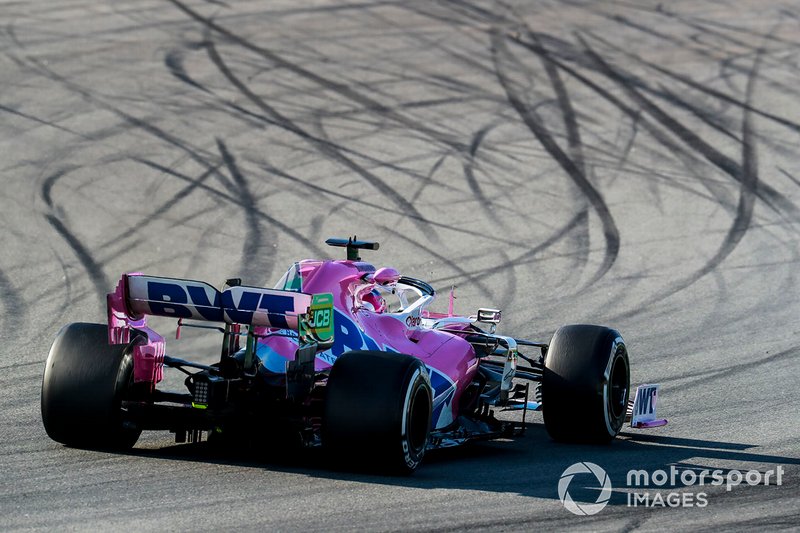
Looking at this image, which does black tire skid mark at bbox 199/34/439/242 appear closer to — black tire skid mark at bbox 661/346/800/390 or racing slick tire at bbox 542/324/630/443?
black tire skid mark at bbox 661/346/800/390

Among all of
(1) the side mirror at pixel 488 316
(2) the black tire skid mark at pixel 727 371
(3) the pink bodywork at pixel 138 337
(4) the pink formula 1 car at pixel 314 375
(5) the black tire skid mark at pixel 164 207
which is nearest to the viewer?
(4) the pink formula 1 car at pixel 314 375

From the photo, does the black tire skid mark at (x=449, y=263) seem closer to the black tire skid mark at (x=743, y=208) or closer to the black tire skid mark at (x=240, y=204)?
the black tire skid mark at (x=240, y=204)

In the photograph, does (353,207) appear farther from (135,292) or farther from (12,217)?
(135,292)

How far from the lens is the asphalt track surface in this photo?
25.7 ft

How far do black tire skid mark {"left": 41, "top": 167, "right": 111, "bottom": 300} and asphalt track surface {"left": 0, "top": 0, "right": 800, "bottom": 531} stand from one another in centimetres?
4

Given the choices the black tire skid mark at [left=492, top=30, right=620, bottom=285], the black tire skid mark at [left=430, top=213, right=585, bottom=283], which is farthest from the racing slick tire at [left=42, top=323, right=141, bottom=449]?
the black tire skid mark at [left=492, top=30, right=620, bottom=285]

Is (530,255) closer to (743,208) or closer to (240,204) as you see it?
(743,208)

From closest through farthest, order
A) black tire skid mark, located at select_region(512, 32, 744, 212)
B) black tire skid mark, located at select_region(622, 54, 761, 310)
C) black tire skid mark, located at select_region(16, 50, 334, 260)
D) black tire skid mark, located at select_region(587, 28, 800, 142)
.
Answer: black tire skid mark, located at select_region(622, 54, 761, 310)
black tire skid mark, located at select_region(16, 50, 334, 260)
black tire skid mark, located at select_region(512, 32, 744, 212)
black tire skid mark, located at select_region(587, 28, 800, 142)

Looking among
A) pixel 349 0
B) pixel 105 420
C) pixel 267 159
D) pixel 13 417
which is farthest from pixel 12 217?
pixel 349 0

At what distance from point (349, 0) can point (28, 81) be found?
752 centimetres

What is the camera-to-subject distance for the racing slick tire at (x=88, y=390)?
8.35 meters

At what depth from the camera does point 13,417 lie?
10.1m

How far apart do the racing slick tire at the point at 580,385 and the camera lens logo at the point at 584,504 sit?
74cm

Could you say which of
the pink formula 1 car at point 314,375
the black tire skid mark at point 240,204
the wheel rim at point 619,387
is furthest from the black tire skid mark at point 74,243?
the wheel rim at point 619,387
